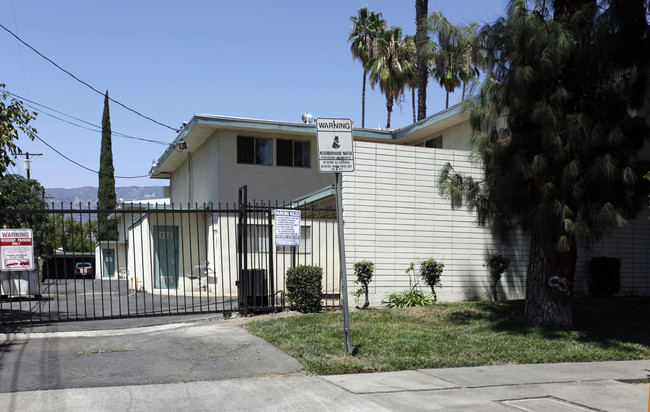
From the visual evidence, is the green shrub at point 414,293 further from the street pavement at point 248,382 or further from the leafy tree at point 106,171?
the leafy tree at point 106,171

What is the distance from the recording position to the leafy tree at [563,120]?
941cm

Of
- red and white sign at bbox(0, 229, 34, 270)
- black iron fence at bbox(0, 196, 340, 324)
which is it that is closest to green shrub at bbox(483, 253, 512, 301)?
black iron fence at bbox(0, 196, 340, 324)

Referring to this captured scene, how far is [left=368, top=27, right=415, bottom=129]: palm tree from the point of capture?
32.2 meters

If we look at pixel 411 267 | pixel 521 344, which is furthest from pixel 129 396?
A: pixel 411 267

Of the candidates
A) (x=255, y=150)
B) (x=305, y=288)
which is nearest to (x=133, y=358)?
(x=305, y=288)

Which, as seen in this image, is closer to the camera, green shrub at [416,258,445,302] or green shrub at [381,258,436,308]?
green shrub at [381,258,436,308]

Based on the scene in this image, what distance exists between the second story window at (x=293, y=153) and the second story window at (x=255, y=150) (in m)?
0.34

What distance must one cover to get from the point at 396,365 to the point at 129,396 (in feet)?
11.7

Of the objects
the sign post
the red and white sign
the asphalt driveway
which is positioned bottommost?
the asphalt driveway

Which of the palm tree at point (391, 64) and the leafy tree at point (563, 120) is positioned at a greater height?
the palm tree at point (391, 64)

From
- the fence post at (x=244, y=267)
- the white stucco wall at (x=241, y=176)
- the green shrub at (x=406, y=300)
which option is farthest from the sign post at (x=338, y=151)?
the white stucco wall at (x=241, y=176)

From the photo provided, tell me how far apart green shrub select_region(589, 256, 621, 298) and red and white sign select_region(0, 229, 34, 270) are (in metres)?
13.7

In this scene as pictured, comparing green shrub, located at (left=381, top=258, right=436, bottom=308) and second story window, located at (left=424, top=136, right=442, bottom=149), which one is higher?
second story window, located at (left=424, top=136, right=442, bottom=149)

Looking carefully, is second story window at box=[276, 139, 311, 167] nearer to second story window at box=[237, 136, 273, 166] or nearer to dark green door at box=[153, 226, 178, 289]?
second story window at box=[237, 136, 273, 166]
